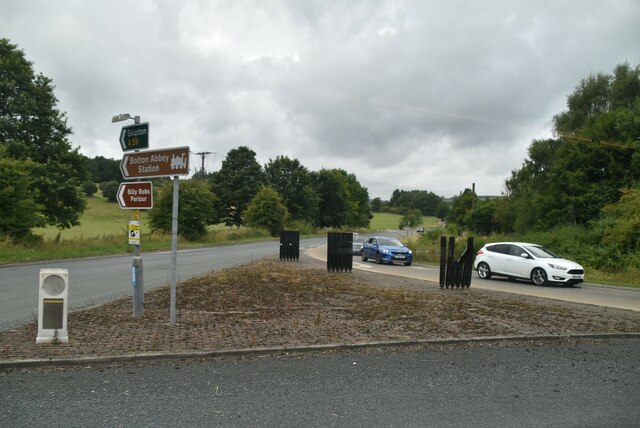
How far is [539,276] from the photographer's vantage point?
55.7 ft

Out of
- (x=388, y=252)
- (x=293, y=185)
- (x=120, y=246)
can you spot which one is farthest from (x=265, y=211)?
(x=388, y=252)

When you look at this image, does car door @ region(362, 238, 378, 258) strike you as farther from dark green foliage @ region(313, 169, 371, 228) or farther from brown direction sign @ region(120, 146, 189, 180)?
dark green foliage @ region(313, 169, 371, 228)

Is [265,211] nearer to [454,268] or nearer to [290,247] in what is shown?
[290,247]

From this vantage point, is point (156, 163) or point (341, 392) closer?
point (341, 392)

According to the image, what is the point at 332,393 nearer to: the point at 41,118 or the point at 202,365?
the point at 202,365

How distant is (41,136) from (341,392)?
31.7 meters

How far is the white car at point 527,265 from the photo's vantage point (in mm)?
16531

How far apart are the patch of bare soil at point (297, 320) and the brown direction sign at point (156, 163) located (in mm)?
2419

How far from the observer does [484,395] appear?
474 centimetres

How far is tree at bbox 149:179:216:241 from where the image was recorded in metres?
36.9

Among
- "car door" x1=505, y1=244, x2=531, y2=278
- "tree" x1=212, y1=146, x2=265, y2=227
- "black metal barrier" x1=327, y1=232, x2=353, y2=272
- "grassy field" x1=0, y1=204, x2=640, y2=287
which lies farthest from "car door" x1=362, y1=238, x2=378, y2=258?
"tree" x1=212, y1=146, x2=265, y2=227

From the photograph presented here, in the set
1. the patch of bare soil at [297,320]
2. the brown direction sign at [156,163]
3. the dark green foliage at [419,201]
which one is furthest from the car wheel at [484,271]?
the dark green foliage at [419,201]

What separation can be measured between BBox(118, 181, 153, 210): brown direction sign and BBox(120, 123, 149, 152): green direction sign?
2.10 feet

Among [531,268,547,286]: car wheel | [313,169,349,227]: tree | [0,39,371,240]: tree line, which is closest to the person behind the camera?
[531,268,547,286]: car wheel
